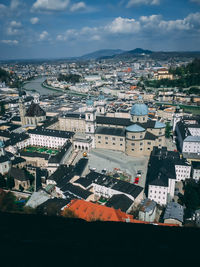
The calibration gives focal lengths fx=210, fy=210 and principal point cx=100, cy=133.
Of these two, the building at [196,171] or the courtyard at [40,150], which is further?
the courtyard at [40,150]

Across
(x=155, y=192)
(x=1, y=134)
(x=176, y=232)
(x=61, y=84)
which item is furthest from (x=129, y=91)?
(x=176, y=232)

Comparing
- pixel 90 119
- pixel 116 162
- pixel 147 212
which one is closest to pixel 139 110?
pixel 90 119

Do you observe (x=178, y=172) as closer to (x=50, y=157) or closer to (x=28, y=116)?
(x=50, y=157)

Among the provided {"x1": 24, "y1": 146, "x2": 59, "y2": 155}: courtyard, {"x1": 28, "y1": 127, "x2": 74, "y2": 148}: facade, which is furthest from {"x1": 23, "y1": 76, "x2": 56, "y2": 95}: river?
{"x1": 24, "y1": 146, "x2": 59, "y2": 155}: courtyard

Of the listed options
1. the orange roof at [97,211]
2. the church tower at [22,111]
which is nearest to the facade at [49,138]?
the church tower at [22,111]

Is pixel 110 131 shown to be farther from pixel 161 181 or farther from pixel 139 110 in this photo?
pixel 161 181

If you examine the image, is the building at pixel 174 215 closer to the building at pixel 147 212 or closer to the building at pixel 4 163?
the building at pixel 147 212

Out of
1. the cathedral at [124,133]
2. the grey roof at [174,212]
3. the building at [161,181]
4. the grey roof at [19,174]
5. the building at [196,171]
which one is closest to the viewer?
the grey roof at [174,212]
